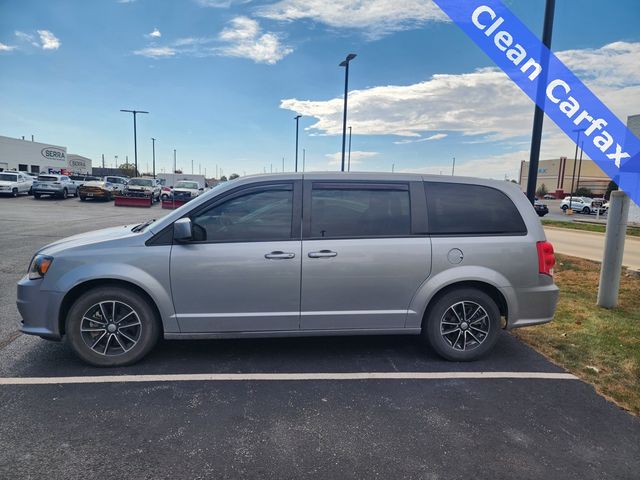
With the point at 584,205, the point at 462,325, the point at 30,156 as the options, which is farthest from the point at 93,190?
the point at 30,156

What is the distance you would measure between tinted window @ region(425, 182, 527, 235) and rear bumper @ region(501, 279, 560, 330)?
0.61 metres

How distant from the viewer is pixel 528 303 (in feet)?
14.3

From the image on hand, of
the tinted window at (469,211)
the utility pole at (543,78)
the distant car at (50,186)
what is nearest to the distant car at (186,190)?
the distant car at (50,186)

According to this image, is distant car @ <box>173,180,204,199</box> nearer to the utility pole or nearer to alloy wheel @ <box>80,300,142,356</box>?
the utility pole

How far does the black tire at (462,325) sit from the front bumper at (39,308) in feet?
11.6

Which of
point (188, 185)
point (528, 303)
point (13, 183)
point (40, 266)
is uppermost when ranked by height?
point (188, 185)

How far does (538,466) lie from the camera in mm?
2730

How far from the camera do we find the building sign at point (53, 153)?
70562mm

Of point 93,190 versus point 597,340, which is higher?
point 93,190

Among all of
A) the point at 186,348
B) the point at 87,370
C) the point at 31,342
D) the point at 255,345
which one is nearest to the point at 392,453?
the point at 255,345

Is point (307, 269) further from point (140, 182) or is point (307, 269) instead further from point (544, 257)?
point (140, 182)

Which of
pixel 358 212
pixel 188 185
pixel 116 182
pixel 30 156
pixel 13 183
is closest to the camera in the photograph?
pixel 358 212

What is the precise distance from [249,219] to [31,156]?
78282 millimetres

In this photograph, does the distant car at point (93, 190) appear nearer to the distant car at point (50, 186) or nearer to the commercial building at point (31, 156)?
the distant car at point (50, 186)
